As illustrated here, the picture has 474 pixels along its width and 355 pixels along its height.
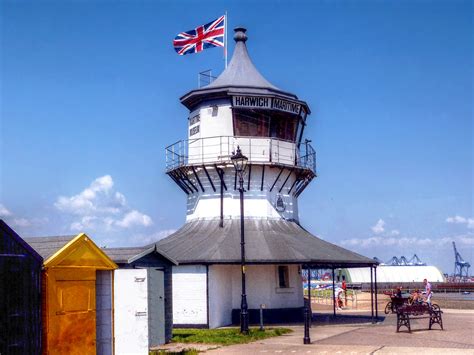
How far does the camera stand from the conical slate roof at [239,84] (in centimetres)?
3103

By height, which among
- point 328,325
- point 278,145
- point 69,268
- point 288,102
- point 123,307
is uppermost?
point 288,102

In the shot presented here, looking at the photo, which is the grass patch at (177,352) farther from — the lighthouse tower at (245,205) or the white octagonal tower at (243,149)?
the white octagonal tower at (243,149)

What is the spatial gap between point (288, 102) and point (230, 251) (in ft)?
26.7

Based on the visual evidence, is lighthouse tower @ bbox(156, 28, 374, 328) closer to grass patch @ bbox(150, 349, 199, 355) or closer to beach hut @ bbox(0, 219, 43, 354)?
grass patch @ bbox(150, 349, 199, 355)

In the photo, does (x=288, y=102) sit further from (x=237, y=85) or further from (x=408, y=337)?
(x=408, y=337)

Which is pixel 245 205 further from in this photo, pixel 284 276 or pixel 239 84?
pixel 239 84

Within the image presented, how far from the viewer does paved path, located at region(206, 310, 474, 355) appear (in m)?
18.1

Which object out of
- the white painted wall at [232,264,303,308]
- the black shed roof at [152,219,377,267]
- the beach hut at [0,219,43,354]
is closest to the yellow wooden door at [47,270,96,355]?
the beach hut at [0,219,43,354]

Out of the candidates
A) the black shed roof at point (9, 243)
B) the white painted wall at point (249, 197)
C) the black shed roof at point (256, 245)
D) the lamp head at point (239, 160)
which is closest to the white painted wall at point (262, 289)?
the black shed roof at point (256, 245)

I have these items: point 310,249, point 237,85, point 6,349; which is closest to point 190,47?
point 237,85

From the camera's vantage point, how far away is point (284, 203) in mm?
32219

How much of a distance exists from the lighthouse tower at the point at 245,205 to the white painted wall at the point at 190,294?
0.04m

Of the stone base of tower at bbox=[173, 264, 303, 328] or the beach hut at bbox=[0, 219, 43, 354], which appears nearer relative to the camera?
the beach hut at bbox=[0, 219, 43, 354]

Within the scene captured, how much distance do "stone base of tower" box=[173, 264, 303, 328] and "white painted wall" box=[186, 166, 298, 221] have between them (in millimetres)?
2814
